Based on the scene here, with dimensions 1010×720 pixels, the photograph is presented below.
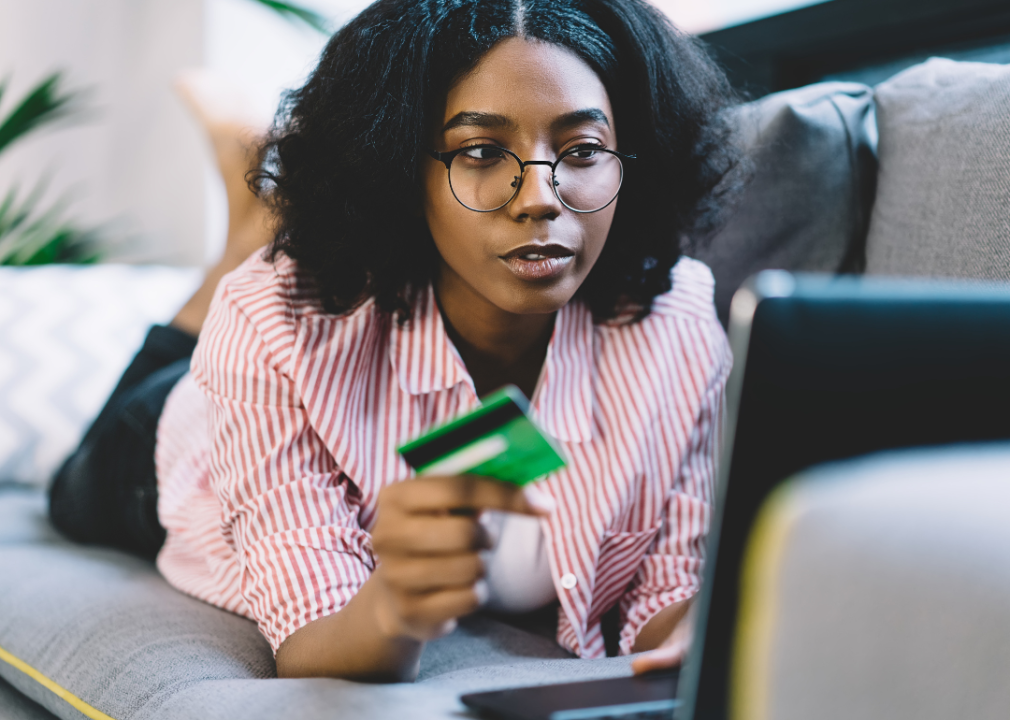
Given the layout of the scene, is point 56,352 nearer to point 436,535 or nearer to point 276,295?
point 276,295

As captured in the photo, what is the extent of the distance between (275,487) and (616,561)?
40 centimetres

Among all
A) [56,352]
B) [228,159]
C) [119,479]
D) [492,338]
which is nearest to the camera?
[492,338]

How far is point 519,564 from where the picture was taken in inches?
37.8

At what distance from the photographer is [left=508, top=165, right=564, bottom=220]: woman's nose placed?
805 mm

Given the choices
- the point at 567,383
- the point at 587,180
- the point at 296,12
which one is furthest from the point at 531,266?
the point at 296,12

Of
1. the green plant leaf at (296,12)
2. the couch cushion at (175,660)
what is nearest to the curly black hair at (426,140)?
the couch cushion at (175,660)

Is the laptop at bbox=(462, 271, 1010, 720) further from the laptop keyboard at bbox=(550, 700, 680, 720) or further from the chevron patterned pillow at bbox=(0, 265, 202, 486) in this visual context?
the chevron patterned pillow at bbox=(0, 265, 202, 486)

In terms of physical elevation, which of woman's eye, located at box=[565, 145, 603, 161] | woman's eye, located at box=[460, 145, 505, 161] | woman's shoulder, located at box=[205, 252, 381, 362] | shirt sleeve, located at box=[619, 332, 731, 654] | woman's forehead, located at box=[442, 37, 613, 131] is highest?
woman's forehead, located at box=[442, 37, 613, 131]

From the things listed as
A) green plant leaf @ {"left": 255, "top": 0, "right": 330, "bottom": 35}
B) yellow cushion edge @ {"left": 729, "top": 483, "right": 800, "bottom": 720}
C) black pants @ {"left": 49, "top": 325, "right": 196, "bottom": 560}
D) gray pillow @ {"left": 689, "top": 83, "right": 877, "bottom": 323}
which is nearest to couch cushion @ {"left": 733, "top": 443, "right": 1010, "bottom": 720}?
yellow cushion edge @ {"left": 729, "top": 483, "right": 800, "bottom": 720}

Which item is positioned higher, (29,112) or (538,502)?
(29,112)

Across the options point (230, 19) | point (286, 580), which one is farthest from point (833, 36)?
point (230, 19)

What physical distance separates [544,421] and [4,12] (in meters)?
2.45

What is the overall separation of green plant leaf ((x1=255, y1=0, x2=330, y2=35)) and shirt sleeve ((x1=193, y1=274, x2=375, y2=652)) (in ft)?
4.62

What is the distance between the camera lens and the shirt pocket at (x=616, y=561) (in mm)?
978
